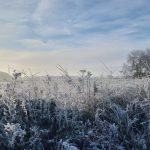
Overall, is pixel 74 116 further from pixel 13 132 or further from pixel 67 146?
pixel 13 132

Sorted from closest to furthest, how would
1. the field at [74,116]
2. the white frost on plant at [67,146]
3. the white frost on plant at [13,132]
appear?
the white frost on plant at [67,146] → the white frost on plant at [13,132] → the field at [74,116]

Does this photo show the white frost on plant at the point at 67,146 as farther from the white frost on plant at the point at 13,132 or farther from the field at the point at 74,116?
the white frost on plant at the point at 13,132

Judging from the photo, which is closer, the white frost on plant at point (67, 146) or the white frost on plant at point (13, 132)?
the white frost on plant at point (67, 146)

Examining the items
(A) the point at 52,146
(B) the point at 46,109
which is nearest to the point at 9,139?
(A) the point at 52,146

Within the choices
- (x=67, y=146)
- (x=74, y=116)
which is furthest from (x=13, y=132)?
(x=74, y=116)

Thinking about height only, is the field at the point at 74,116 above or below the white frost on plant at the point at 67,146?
above

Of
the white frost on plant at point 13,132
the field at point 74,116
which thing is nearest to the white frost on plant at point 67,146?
the field at point 74,116

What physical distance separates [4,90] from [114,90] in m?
2.00

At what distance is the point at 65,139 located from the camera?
622 cm

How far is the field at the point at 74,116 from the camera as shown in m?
6.14

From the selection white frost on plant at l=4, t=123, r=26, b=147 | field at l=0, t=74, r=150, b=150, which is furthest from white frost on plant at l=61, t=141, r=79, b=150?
white frost on plant at l=4, t=123, r=26, b=147

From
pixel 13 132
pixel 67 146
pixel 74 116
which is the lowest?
pixel 67 146

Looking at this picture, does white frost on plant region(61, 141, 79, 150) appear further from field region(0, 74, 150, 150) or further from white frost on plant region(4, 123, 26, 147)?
white frost on plant region(4, 123, 26, 147)

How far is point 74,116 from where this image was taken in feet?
22.1
